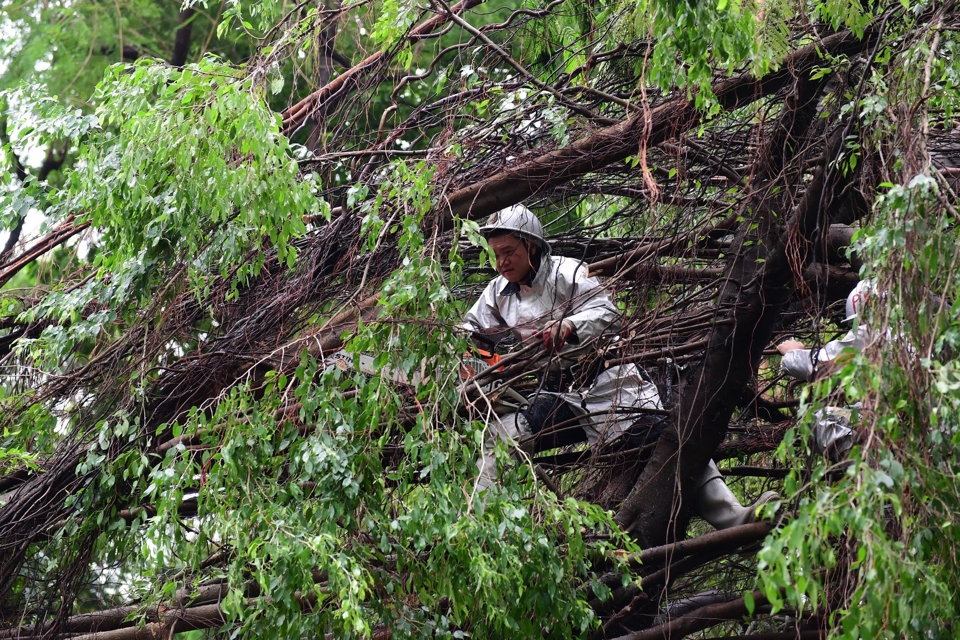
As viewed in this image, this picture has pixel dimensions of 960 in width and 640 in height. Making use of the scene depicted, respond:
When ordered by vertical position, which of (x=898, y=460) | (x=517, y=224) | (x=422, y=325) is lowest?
(x=898, y=460)

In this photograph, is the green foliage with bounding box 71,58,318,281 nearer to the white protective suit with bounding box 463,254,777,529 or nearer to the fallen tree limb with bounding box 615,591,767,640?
the white protective suit with bounding box 463,254,777,529

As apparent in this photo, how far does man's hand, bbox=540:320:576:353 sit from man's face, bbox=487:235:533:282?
1.97 feet

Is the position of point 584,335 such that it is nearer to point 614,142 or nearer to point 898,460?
point 614,142

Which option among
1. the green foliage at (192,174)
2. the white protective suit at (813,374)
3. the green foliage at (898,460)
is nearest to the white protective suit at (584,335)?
the white protective suit at (813,374)

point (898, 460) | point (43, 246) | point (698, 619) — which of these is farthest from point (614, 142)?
point (43, 246)

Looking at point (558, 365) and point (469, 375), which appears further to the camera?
point (558, 365)

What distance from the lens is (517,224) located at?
5.00m

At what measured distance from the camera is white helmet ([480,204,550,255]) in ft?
16.4

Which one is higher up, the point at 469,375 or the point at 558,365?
the point at 469,375

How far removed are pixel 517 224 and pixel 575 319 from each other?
2.07 ft

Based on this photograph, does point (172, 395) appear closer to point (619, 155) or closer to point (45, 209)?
point (45, 209)

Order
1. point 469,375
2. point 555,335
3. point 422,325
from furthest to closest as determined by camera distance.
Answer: point 555,335 → point 469,375 → point 422,325

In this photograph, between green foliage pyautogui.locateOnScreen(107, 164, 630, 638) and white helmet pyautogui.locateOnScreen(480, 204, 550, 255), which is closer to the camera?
green foliage pyautogui.locateOnScreen(107, 164, 630, 638)

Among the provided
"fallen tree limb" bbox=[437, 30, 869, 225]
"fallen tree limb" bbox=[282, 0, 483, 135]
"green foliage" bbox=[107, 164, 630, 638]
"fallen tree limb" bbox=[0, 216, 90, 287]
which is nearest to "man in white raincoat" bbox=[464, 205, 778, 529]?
"fallen tree limb" bbox=[437, 30, 869, 225]
